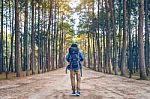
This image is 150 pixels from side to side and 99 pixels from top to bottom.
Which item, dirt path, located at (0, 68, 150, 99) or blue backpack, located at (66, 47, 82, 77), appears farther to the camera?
blue backpack, located at (66, 47, 82, 77)

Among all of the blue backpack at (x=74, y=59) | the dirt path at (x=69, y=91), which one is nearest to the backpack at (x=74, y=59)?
the blue backpack at (x=74, y=59)

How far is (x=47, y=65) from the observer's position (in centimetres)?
4788

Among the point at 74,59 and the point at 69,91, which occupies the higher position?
the point at 74,59

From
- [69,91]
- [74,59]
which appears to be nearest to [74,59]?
[74,59]

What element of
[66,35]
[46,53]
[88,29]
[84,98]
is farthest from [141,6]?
[66,35]

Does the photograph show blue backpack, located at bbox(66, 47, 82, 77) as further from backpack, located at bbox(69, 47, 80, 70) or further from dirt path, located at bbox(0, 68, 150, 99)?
dirt path, located at bbox(0, 68, 150, 99)

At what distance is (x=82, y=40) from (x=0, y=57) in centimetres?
4697

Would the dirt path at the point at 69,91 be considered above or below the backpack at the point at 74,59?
below

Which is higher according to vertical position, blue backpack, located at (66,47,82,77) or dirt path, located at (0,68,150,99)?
blue backpack, located at (66,47,82,77)

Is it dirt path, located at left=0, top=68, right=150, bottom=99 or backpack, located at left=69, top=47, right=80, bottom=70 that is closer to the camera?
dirt path, located at left=0, top=68, right=150, bottom=99

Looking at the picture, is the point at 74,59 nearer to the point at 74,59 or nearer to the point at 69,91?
the point at 74,59

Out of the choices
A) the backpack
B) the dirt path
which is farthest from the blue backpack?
the dirt path

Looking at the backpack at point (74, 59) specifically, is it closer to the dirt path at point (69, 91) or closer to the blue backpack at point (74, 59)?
the blue backpack at point (74, 59)

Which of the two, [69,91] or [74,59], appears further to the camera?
[69,91]
